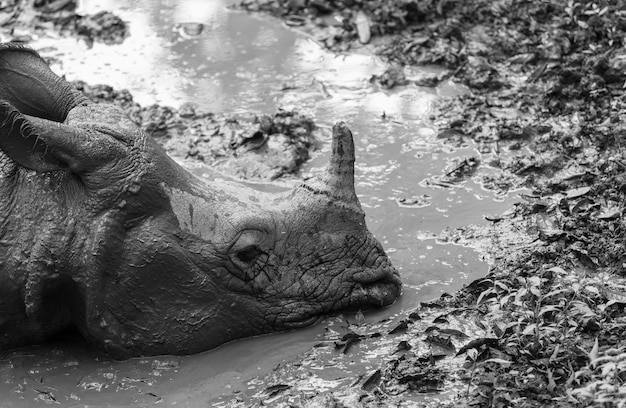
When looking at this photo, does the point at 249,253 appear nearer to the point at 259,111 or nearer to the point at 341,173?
the point at 341,173

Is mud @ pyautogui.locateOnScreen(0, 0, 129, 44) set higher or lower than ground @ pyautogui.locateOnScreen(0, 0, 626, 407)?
higher

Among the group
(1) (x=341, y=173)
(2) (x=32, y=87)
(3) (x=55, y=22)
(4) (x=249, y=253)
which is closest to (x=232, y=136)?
(2) (x=32, y=87)

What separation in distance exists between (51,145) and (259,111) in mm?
3809

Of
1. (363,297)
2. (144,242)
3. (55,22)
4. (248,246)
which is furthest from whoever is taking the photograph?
(55,22)

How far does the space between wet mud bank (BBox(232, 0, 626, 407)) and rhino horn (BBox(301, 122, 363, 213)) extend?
0.81 m

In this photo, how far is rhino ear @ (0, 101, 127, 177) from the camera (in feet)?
19.3

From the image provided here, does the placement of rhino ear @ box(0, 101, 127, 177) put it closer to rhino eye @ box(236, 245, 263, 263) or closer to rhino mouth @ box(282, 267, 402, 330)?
rhino eye @ box(236, 245, 263, 263)

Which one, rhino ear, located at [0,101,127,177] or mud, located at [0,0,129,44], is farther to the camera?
mud, located at [0,0,129,44]

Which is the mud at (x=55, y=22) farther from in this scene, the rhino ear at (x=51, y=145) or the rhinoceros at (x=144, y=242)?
the rhino ear at (x=51, y=145)

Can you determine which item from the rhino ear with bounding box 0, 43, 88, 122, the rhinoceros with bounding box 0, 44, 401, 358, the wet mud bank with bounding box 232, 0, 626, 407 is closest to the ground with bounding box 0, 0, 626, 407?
the wet mud bank with bounding box 232, 0, 626, 407

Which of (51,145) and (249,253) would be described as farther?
(249,253)

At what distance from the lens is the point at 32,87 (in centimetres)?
650

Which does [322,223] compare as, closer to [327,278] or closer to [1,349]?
[327,278]

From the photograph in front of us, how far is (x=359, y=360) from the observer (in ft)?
19.7
